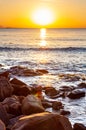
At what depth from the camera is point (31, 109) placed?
9172 millimetres

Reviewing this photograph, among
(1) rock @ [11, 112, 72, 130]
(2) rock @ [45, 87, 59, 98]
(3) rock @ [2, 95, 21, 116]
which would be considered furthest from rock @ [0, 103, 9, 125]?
(2) rock @ [45, 87, 59, 98]

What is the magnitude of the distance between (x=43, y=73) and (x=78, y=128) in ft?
39.9

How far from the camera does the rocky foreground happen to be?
6742mm

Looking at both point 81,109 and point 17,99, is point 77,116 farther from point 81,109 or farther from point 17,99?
point 17,99

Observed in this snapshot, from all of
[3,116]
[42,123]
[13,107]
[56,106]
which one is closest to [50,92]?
[56,106]

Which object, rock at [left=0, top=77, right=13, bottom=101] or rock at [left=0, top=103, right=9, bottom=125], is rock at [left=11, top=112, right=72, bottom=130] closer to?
rock at [left=0, top=103, right=9, bottom=125]

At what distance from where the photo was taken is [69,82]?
16797 millimetres

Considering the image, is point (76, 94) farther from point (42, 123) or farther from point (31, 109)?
point (42, 123)

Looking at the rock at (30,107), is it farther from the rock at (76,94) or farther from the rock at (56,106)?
the rock at (76,94)

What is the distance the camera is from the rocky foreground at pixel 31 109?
674cm

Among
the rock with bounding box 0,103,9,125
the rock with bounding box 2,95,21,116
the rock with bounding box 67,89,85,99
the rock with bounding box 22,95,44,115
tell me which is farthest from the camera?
the rock with bounding box 67,89,85,99

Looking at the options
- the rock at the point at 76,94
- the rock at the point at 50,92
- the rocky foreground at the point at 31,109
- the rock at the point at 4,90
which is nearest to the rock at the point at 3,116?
the rocky foreground at the point at 31,109

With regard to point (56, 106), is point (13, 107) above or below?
above

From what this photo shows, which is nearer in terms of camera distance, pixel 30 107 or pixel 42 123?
pixel 42 123
